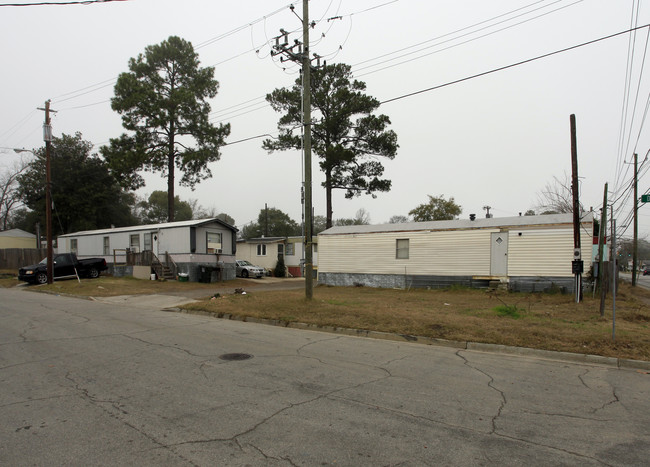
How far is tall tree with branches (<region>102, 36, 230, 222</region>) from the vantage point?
31.7 metres

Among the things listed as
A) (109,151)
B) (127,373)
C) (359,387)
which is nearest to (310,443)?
(359,387)

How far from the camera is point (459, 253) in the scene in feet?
66.0

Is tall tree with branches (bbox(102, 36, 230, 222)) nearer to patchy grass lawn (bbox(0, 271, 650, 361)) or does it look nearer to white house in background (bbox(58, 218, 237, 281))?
white house in background (bbox(58, 218, 237, 281))

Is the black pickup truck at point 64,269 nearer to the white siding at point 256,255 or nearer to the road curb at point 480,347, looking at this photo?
the white siding at point 256,255

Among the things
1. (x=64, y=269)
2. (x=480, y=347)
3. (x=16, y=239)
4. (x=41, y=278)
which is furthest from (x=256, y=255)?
(x=480, y=347)

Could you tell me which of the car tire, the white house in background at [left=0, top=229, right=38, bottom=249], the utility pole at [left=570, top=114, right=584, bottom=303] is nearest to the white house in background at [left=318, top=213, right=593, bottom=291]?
the utility pole at [left=570, top=114, right=584, bottom=303]

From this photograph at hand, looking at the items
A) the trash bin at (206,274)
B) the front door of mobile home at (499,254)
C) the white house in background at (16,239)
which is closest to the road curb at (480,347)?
the front door of mobile home at (499,254)

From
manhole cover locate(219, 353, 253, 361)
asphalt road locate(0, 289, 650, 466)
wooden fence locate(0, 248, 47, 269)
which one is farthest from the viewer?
wooden fence locate(0, 248, 47, 269)

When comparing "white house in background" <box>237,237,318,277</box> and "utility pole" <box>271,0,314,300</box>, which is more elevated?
"utility pole" <box>271,0,314,300</box>

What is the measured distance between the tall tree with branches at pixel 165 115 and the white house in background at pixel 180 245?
16.7 ft

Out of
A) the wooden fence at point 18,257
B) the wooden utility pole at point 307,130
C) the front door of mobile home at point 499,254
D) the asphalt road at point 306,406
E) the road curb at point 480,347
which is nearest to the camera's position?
the asphalt road at point 306,406

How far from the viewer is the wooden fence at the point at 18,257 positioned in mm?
36812

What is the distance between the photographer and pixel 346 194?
3164 centimetres

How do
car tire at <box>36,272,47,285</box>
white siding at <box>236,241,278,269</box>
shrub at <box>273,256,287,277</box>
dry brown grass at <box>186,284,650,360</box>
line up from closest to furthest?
dry brown grass at <box>186,284,650,360</box> → car tire at <box>36,272,47,285</box> → shrub at <box>273,256,287,277</box> → white siding at <box>236,241,278,269</box>
